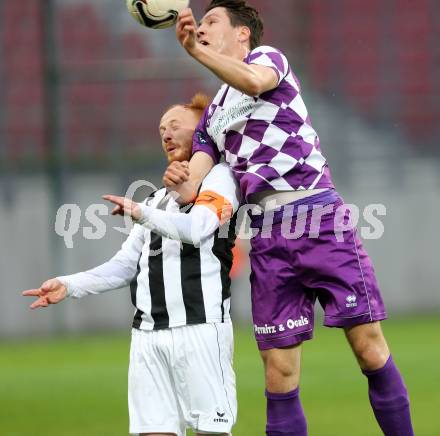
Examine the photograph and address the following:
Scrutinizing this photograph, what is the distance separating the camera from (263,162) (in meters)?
3.91

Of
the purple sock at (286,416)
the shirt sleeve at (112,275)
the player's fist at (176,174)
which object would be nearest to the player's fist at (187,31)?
the player's fist at (176,174)

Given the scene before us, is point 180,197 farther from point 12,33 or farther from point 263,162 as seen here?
point 12,33

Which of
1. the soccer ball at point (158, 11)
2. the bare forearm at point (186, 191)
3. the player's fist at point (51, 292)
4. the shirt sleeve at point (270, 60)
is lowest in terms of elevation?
the player's fist at point (51, 292)

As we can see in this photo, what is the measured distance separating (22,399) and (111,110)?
5.26 m

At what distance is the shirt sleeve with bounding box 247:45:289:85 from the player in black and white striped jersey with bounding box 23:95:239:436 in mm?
431

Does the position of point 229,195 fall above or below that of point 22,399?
above

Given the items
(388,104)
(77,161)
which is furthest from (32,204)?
(388,104)

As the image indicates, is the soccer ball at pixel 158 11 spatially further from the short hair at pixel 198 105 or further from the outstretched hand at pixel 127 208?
the outstretched hand at pixel 127 208

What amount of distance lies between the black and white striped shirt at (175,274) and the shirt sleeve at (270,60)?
1.32 ft

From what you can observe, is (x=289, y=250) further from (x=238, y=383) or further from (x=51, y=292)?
(x=238, y=383)

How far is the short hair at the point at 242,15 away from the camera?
4.13 metres

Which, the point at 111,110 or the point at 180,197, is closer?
the point at 180,197

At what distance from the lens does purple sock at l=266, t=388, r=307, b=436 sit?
3924 mm

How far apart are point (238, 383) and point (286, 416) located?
123 inches
